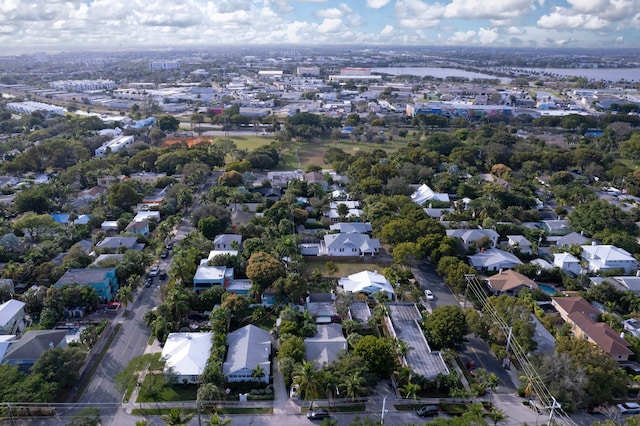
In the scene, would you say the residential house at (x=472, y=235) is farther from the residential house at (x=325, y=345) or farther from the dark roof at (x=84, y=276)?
the dark roof at (x=84, y=276)

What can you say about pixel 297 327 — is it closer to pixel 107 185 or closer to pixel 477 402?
pixel 477 402

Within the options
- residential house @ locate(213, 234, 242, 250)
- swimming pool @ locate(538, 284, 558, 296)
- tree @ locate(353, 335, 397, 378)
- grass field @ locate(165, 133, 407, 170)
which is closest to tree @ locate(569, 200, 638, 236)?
swimming pool @ locate(538, 284, 558, 296)

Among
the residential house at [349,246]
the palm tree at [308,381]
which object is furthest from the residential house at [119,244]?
the palm tree at [308,381]

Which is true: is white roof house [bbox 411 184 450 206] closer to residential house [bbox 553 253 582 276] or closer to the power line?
residential house [bbox 553 253 582 276]

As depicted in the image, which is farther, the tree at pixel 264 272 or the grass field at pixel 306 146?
the grass field at pixel 306 146

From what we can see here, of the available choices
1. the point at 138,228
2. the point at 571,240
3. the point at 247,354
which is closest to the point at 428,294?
the point at 247,354

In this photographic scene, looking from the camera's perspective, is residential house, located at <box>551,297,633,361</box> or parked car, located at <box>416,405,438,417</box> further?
residential house, located at <box>551,297,633,361</box>
